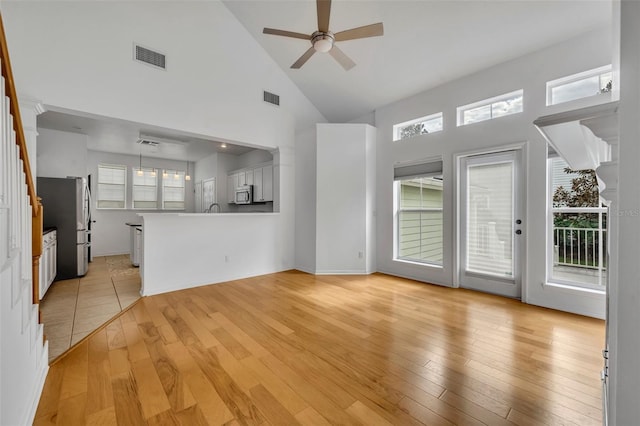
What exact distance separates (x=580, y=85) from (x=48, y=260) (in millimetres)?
7525

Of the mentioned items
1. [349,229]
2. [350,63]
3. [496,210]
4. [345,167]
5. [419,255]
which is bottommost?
[419,255]

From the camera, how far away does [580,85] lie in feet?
10.7

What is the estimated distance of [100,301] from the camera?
3.69 meters

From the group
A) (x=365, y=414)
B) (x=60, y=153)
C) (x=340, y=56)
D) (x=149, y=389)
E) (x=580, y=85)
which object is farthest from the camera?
(x=60, y=153)

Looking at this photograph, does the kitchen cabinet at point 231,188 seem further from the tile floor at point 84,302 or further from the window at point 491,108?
the window at point 491,108

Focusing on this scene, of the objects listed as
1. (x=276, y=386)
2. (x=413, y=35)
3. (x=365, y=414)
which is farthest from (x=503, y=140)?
(x=276, y=386)

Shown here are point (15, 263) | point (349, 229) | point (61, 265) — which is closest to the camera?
point (15, 263)

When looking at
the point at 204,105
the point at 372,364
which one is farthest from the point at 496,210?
the point at 204,105

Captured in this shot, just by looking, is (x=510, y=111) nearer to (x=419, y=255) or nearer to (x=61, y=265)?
(x=419, y=255)

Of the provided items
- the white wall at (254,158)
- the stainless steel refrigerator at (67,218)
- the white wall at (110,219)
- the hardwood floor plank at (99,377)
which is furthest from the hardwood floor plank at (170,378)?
the white wall at (110,219)

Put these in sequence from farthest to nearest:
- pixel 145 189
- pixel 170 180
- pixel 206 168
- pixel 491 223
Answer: pixel 170 180, pixel 206 168, pixel 145 189, pixel 491 223

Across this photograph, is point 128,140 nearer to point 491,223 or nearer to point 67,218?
point 67,218

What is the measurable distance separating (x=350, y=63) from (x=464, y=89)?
1.88 metres

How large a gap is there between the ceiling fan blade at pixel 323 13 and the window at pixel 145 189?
709 centimetres
